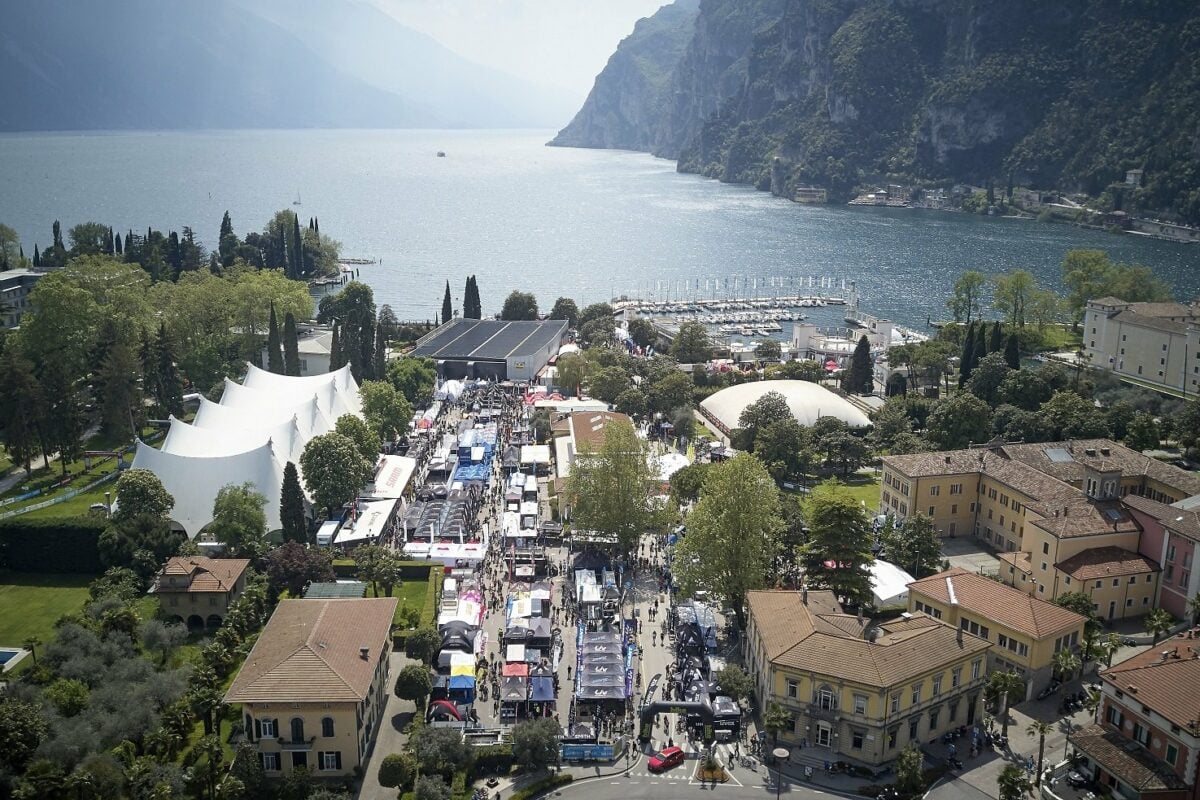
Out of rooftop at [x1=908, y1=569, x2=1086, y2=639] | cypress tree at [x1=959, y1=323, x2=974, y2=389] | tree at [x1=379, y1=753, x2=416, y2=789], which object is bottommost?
tree at [x1=379, y1=753, x2=416, y2=789]

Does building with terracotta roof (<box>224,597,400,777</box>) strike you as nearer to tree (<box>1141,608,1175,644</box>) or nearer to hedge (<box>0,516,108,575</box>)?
hedge (<box>0,516,108,575</box>)

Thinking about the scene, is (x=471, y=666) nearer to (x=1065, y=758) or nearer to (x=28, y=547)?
(x=1065, y=758)

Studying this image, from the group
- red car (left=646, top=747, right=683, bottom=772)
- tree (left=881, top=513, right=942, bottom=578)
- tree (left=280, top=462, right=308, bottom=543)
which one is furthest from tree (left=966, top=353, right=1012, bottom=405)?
tree (left=280, top=462, right=308, bottom=543)

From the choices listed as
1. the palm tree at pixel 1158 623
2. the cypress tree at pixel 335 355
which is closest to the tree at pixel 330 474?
the cypress tree at pixel 335 355

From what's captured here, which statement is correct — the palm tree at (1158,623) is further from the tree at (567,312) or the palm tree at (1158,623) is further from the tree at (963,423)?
the tree at (567,312)

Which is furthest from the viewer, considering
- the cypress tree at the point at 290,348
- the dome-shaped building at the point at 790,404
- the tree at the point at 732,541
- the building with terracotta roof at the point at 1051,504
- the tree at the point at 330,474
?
the cypress tree at the point at 290,348

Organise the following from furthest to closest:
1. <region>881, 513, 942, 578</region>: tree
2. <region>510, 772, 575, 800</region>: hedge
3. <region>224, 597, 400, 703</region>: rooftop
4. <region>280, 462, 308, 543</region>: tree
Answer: <region>280, 462, 308, 543</region>: tree, <region>881, 513, 942, 578</region>: tree, <region>224, 597, 400, 703</region>: rooftop, <region>510, 772, 575, 800</region>: hedge

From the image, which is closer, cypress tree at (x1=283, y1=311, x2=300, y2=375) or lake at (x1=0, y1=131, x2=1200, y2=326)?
cypress tree at (x1=283, y1=311, x2=300, y2=375)

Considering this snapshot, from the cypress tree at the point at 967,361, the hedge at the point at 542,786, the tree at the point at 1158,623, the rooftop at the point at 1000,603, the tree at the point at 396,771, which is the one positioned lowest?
the hedge at the point at 542,786
